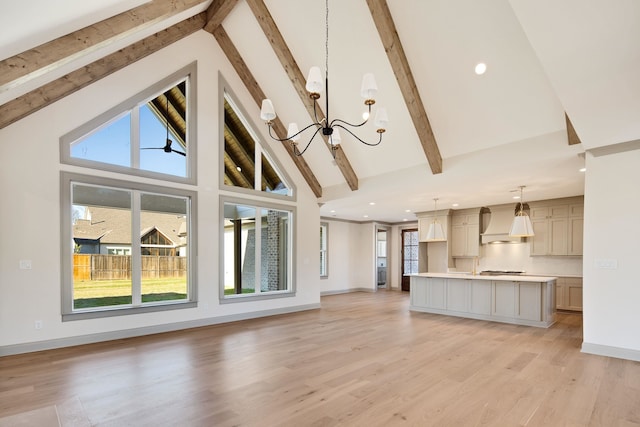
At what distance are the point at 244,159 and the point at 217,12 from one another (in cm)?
264

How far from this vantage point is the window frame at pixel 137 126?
470cm

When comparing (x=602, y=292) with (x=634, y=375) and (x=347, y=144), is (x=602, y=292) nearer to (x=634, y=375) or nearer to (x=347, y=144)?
(x=634, y=375)

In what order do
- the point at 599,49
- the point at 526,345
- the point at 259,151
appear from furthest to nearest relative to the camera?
the point at 259,151
the point at 526,345
the point at 599,49

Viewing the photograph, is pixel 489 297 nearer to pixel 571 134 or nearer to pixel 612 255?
pixel 612 255

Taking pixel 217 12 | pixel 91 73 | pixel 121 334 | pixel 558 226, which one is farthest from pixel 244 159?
pixel 558 226

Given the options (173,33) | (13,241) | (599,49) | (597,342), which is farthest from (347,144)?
(13,241)

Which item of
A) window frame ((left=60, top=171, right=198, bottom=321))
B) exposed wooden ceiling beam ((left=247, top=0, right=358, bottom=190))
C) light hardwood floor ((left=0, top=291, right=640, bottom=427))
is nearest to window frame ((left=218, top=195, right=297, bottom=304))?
window frame ((left=60, top=171, right=198, bottom=321))

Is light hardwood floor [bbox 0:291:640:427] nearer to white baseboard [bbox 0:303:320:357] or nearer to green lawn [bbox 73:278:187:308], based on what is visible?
white baseboard [bbox 0:303:320:357]

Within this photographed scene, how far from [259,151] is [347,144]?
76.5 inches

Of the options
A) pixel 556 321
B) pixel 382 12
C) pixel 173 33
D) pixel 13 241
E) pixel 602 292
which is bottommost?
pixel 556 321

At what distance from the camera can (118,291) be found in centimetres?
Result: 513

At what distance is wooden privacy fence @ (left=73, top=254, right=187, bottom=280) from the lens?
486 centimetres

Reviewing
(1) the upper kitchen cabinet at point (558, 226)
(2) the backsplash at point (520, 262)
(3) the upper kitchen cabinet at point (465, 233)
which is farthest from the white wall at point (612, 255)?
(3) the upper kitchen cabinet at point (465, 233)

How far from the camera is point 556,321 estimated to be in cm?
651
